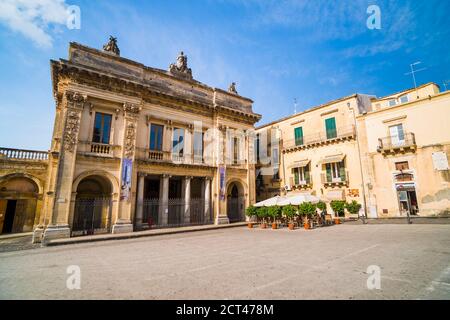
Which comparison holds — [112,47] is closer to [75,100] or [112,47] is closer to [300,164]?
[75,100]

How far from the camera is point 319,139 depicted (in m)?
23.1

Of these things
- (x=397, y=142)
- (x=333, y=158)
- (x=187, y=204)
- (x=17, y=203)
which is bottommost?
(x=187, y=204)

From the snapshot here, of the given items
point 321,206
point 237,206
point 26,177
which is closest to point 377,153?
point 321,206

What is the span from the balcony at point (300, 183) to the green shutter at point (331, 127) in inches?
199

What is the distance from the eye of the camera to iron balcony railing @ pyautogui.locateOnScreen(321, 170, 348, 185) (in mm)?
20625

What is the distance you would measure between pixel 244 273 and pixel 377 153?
19284 mm

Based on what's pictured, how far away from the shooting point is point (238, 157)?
2131 cm

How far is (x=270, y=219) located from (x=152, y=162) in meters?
10.3

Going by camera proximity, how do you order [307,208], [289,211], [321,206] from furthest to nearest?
[321,206]
[289,211]
[307,208]

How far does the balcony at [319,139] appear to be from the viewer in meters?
21.0

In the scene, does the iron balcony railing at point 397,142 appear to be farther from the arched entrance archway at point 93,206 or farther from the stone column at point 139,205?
the arched entrance archway at point 93,206

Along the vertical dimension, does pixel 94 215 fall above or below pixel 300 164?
below

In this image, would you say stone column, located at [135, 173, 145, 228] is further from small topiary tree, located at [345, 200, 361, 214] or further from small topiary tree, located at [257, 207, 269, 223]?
small topiary tree, located at [345, 200, 361, 214]

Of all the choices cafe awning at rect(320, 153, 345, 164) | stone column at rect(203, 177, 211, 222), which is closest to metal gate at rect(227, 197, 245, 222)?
stone column at rect(203, 177, 211, 222)
